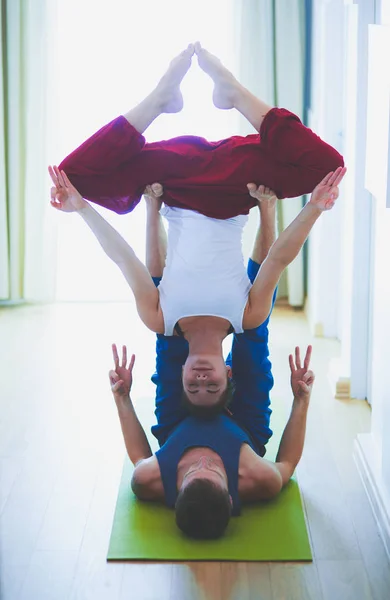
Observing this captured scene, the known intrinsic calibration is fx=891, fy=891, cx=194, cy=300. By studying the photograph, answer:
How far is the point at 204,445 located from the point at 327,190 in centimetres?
92

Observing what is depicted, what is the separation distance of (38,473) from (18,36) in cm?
277

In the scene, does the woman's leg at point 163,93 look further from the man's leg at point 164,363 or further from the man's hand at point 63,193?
the man's leg at point 164,363

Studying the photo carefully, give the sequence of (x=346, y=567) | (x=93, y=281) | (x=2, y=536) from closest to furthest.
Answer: (x=346, y=567) < (x=2, y=536) < (x=93, y=281)

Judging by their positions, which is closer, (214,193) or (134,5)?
(214,193)

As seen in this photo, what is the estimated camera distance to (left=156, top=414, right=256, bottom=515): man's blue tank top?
2.93 metres

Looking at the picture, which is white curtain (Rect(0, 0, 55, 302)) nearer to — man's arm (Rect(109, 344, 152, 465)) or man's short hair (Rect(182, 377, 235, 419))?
man's arm (Rect(109, 344, 152, 465))

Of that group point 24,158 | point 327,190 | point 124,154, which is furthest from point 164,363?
point 24,158

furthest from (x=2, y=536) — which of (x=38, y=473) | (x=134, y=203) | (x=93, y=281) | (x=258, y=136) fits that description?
(x=93, y=281)

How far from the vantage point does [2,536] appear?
2.90 metres

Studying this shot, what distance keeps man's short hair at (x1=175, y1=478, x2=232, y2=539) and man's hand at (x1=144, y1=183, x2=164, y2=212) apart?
3.25ft

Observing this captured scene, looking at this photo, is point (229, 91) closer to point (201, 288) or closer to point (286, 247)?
point (286, 247)

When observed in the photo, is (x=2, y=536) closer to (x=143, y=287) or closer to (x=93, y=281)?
(x=143, y=287)

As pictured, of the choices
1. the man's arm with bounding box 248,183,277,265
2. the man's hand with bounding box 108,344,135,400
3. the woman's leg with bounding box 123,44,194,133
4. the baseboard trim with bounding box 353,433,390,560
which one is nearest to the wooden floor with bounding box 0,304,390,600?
the baseboard trim with bounding box 353,433,390,560

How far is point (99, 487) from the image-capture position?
3.25m
